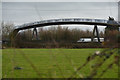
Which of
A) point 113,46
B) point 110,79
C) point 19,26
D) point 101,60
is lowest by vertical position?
point 110,79

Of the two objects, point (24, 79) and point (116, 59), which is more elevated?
point (116, 59)

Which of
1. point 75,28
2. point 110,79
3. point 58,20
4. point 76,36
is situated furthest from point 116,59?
point 75,28

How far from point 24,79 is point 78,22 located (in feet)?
103

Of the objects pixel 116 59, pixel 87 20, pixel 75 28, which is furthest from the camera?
pixel 75 28

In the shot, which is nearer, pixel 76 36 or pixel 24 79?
pixel 24 79

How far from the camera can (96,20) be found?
3619 cm

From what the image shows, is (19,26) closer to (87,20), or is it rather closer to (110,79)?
(87,20)

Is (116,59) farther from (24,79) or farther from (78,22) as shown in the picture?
(78,22)

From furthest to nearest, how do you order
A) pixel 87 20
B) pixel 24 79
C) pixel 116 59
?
pixel 87 20 < pixel 24 79 < pixel 116 59

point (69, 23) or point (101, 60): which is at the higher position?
point (69, 23)

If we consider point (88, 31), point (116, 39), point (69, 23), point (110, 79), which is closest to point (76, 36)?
point (69, 23)

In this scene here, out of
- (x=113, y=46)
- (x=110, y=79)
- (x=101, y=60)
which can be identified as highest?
(x=113, y=46)

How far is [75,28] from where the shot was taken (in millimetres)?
40719

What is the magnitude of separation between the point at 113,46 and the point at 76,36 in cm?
3664
